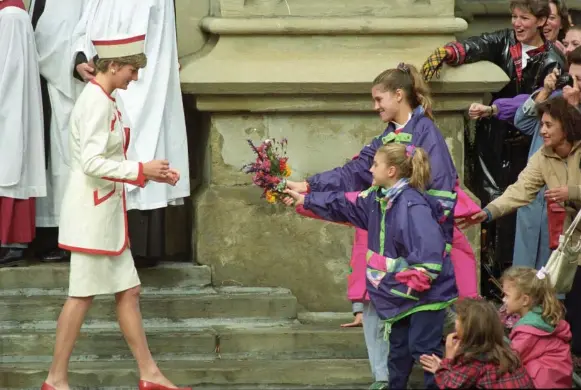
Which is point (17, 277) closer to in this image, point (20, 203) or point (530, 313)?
point (20, 203)

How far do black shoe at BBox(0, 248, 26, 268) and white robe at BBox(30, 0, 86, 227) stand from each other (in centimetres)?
23

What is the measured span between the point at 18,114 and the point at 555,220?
10.2 ft

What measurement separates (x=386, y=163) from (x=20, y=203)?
2.60m

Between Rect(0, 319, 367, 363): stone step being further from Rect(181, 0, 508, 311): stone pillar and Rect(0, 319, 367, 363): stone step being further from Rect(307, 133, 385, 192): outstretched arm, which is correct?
Rect(307, 133, 385, 192): outstretched arm

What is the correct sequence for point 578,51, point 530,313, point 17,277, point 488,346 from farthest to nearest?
point 17,277 < point 578,51 < point 530,313 < point 488,346

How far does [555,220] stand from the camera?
950cm

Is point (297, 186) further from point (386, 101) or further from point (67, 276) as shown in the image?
point (67, 276)

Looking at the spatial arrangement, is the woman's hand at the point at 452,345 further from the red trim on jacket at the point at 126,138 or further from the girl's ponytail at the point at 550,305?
the red trim on jacket at the point at 126,138

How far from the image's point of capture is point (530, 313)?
863 centimetres

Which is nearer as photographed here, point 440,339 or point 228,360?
point 440,339

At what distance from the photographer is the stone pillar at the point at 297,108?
34.1 ft

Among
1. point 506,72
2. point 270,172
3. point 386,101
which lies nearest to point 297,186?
point 270,172

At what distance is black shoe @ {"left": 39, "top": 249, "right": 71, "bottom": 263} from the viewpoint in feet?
34.5

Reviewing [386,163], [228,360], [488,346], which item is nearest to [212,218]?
[228,360]
